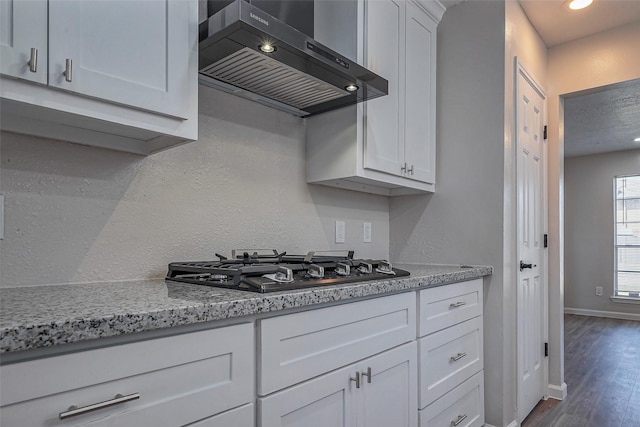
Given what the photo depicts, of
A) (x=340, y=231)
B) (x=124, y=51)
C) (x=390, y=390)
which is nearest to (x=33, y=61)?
(x=124, y=51)

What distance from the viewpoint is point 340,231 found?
2.20 m

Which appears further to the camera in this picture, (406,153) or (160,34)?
(406,153)

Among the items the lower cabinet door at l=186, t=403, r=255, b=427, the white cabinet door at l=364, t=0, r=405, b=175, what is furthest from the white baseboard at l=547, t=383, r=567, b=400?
the lower cabinet door at l=186, t=403, r=255, b=427

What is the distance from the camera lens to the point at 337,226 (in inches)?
85.7

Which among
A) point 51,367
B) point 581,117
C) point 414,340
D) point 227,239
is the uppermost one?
point 581,117

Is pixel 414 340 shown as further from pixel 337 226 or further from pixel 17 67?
pixel 17 67

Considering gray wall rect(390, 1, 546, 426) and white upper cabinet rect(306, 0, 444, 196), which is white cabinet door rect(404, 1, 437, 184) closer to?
white upper cabinet rect(306, 0, 444, 196)

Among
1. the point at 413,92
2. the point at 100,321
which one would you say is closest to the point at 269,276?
the point at 100,321

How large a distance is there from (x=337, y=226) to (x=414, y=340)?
810 mm

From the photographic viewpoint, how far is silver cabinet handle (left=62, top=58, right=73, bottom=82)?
93 cm

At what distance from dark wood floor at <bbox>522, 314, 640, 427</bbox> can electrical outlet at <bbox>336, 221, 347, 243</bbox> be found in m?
1.58

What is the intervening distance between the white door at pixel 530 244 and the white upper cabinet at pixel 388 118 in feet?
1.84

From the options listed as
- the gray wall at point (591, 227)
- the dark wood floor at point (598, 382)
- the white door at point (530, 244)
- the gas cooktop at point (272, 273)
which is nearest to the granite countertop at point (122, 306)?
the gas cooktop at point (272, 273)

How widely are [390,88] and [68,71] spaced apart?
4.74ft
